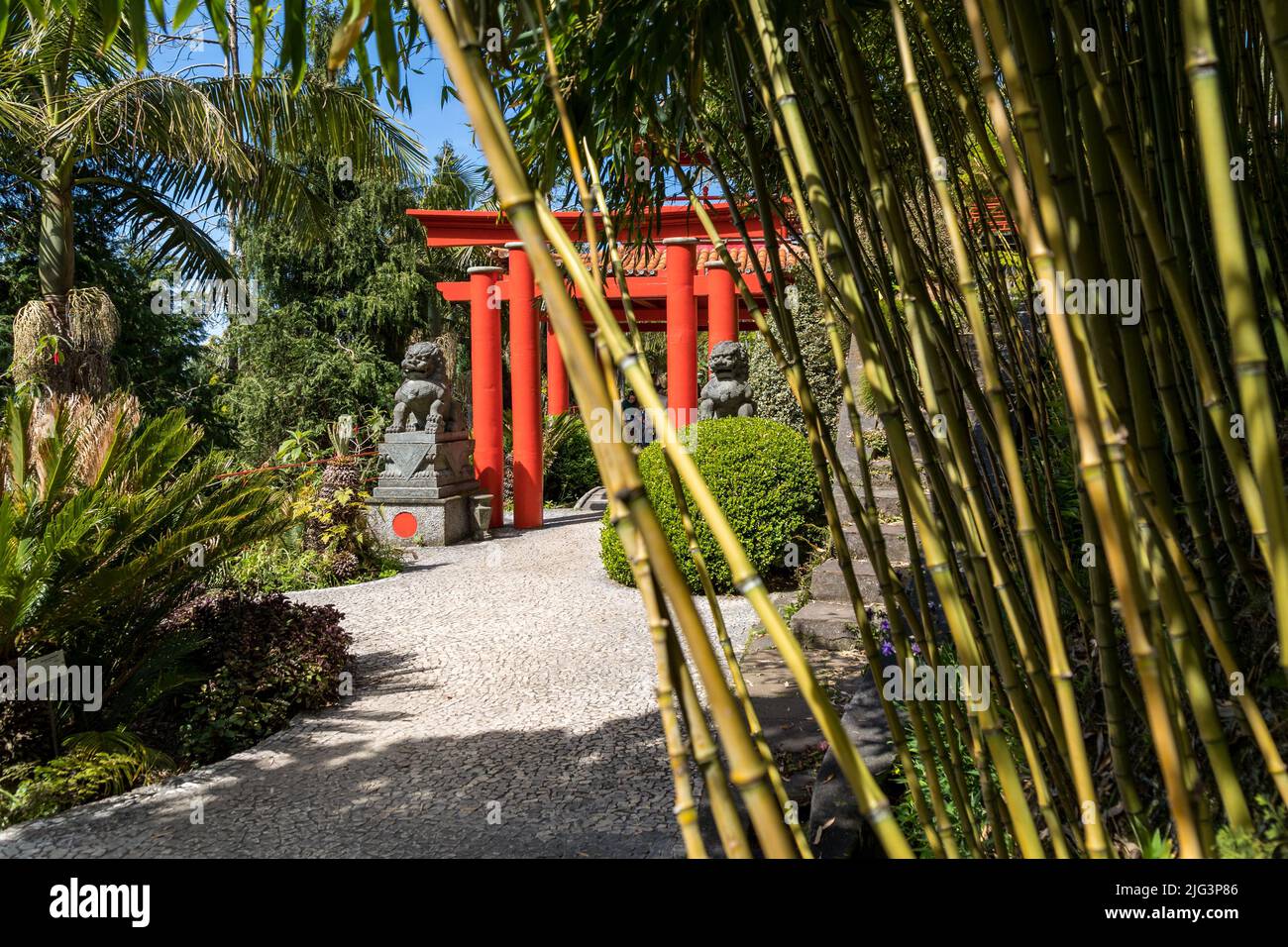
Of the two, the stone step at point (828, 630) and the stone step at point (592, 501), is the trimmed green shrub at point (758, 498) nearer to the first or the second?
the stone step at point (828, 630)

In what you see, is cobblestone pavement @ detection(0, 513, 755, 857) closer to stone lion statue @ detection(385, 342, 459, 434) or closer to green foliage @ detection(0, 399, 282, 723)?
green foliage @ detection(0, 399, 282, 723)

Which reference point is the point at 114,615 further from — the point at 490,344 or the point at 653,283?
the point at 653,283

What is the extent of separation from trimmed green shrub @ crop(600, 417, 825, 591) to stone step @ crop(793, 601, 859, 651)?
122 cm

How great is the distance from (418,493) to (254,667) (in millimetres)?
4755

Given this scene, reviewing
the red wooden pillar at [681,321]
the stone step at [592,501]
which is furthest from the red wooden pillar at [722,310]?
the stone step at [592,501]

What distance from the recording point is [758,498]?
20.2ft

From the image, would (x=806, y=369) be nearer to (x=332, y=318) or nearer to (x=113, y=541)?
(x=113, y=541)

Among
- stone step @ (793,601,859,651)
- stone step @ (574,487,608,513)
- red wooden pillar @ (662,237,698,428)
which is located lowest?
stone step @ (793,601,859,651)

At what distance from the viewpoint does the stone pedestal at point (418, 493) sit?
889 centimetres

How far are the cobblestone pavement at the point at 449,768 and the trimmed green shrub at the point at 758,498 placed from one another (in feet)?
1.54

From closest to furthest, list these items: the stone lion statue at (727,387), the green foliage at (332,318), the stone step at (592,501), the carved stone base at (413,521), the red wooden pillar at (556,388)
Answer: the stone lion statue at (727,387), the carved stone base at (413,521), the stone step at (592,501), the green foliage at (332,318), the red wooden pillar at (556,388)

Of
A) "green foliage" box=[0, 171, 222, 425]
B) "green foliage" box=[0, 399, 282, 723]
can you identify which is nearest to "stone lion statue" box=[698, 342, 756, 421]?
"green foliage" box=[0, 399, 282, 723]

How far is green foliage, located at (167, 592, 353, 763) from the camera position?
3.91m
